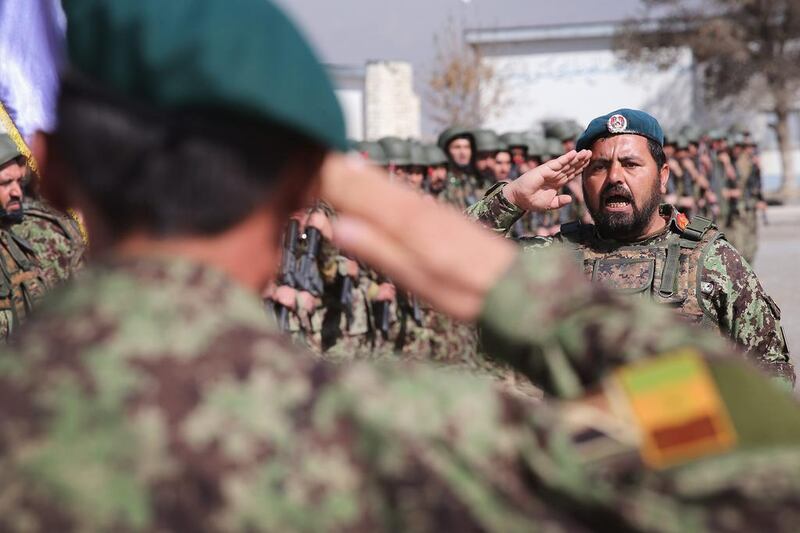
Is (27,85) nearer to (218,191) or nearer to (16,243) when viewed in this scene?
(218,191)

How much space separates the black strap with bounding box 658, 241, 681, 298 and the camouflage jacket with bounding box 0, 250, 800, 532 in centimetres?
286

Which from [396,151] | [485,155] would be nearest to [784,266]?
[485,155]

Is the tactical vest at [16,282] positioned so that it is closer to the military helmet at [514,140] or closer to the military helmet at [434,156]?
the military helmet at [434,156]

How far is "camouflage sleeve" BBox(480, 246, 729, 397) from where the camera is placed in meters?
1.13

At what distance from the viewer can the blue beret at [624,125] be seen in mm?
4172

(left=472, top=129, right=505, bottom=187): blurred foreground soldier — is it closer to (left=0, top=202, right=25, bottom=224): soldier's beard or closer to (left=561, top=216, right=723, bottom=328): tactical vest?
(left=0, top=202, right=25, bottom=224): soldier's beard

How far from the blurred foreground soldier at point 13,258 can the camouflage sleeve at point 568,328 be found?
18.8 feet

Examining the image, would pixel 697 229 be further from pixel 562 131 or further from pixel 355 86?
pixel 355 86

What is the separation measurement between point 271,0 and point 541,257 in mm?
383

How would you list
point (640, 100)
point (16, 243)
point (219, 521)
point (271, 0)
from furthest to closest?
point (640, 100) < point (16, 243) < point (271, 0) < point (219, 521)

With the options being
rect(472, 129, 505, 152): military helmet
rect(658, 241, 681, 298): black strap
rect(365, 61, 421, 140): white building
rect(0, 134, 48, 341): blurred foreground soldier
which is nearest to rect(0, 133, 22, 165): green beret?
rect(0, 134, 48, 341): blurred foreground soldier

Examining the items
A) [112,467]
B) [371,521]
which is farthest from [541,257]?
[112,467]

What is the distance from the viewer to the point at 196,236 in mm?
1109

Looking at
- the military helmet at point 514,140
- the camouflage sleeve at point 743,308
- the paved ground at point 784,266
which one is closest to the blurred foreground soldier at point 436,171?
the military helmet at point 514,140
